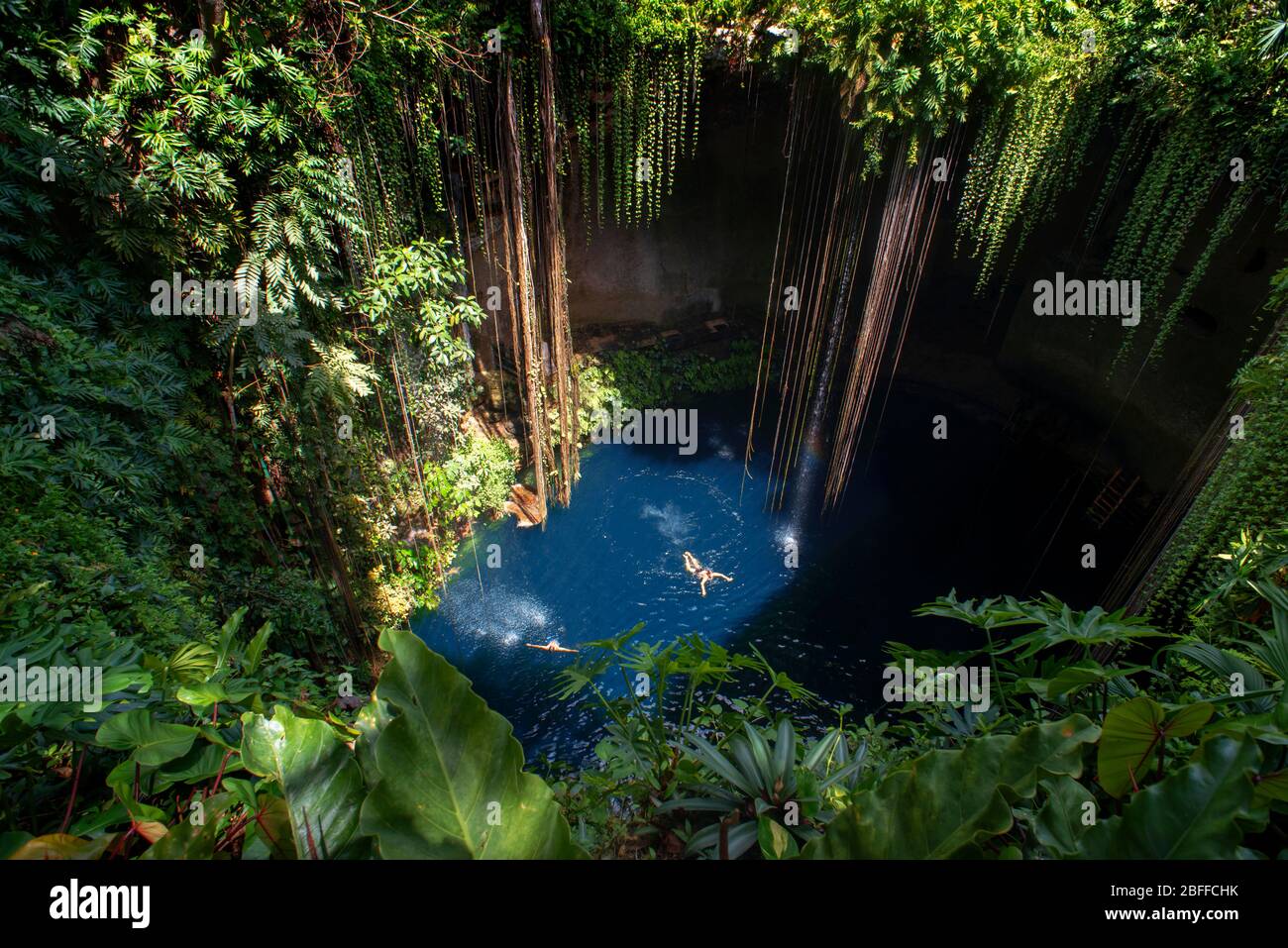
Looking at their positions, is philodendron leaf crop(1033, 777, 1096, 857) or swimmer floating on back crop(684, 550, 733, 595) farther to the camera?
swimmer floating on back crop(684, 550, 733, 595)

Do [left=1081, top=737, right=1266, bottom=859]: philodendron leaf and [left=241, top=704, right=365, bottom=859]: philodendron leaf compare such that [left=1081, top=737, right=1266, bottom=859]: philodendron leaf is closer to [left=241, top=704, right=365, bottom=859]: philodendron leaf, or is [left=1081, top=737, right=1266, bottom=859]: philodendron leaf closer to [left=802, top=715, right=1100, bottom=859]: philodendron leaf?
[left=802, top=715, right=1100, bottom=859]: philodendron leaf

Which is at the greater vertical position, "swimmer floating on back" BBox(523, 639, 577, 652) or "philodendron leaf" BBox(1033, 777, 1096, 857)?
"philodendron leaf" BBox(1033, 777, 1096, 857)

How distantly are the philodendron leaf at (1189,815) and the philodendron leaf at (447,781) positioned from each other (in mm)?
710

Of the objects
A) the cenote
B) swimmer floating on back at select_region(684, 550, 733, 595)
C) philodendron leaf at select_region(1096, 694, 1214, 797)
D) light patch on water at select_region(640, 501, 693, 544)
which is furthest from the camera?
light patch on water at select_region(640, 501, 693, 544)

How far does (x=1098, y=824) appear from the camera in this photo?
30.5 inches

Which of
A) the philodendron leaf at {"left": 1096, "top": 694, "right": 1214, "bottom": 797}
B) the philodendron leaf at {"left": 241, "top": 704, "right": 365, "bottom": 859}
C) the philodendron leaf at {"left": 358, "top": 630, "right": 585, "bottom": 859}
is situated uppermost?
the philodendron leaf at {"left": 358, "top": 630, "right": 585, "bottom": 859}

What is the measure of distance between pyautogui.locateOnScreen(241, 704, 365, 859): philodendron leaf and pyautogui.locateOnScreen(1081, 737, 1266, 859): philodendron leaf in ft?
3.31

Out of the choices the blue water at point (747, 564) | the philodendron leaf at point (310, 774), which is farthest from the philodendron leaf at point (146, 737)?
the blue water at point (747, 564)

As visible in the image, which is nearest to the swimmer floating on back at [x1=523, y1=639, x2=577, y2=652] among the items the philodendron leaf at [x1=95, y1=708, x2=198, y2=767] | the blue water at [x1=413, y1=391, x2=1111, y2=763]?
the blue water at [x1=413, y1=391, x2=1111, y2=763]

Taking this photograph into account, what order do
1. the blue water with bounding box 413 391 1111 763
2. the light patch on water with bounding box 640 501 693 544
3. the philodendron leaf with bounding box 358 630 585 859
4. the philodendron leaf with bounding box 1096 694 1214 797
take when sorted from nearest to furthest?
the philodendron leaf with bounding box 358 630 585 859 < the philodendron leaf with bounding box 1096 694 1214 797 < the blue water with bounding box 413 391 1111 763 < the light patch on water with bounding box 640 501 693 544

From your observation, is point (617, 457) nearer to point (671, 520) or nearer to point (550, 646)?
point (671, 520)

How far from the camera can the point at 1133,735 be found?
1.03 m

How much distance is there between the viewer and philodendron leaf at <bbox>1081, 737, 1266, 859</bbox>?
733 mm
